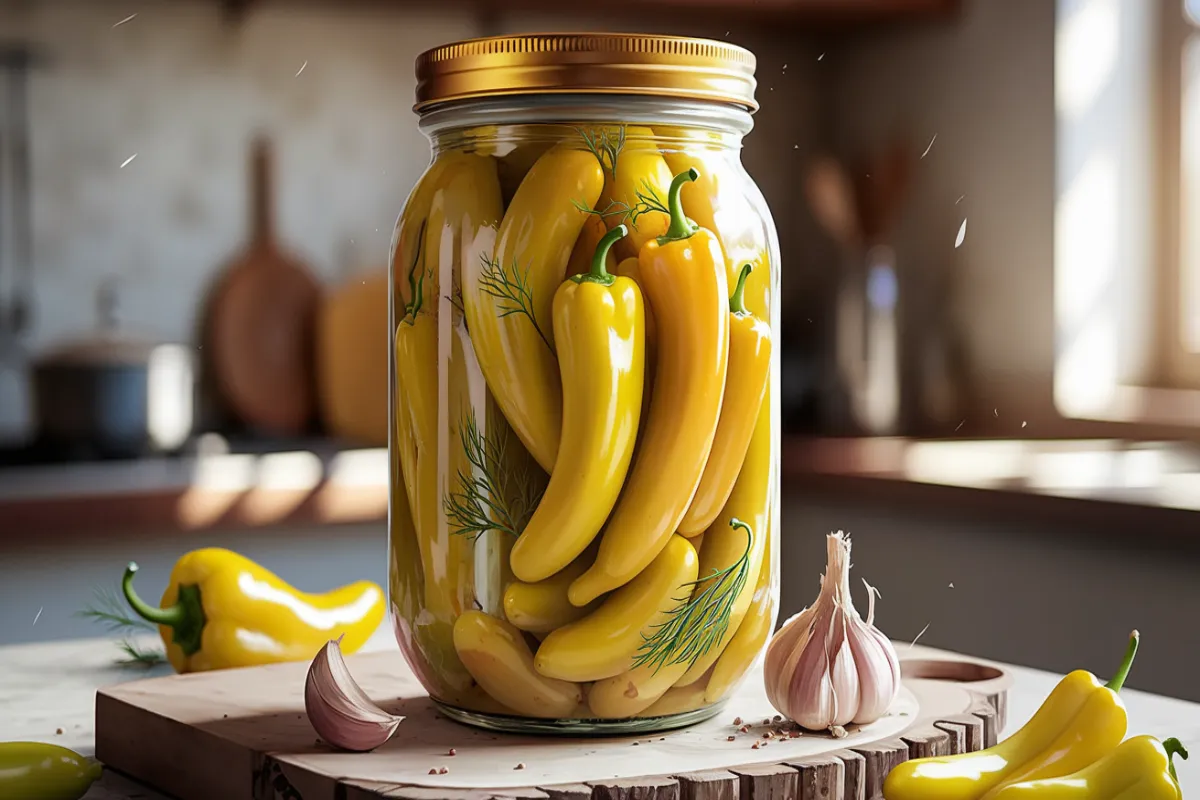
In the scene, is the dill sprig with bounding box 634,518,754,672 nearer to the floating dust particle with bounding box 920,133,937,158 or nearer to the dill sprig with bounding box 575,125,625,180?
the dill sprig with bounding box 575,125,625,180

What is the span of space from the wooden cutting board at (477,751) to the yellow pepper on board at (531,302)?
0.12m

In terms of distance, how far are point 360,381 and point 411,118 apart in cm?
42

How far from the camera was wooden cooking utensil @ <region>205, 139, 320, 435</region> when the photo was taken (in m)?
1.99

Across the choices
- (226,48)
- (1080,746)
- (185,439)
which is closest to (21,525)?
(185,439)

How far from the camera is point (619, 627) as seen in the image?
0.55m

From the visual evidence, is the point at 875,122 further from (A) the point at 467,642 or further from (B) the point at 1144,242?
(A) the point at 467,642

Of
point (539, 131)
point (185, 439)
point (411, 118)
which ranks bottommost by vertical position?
point (185, 439)

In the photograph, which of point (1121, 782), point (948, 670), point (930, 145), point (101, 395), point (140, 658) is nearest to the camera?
point (1121, 782)

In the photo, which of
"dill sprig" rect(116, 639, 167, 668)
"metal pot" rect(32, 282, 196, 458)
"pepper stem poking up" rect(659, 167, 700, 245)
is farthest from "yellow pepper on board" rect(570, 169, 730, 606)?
"metal pot" rect(32, 282, 196, 458)

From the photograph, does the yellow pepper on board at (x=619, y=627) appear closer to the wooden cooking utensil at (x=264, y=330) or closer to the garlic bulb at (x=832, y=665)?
the garlic bulb at (x=832, y=665)

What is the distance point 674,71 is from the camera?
1.90 ft

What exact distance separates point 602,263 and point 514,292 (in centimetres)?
4

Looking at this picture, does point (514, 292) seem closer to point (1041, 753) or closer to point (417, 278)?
point (417, 278)

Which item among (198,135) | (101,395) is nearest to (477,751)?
Answer: (101,395)
